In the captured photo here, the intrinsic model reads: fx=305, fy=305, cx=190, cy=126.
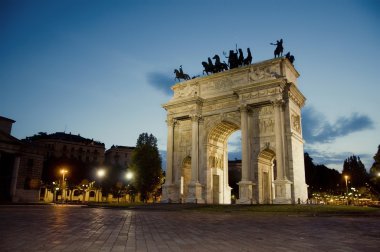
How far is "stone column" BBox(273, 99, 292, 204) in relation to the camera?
26.7 metres

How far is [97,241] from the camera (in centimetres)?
645

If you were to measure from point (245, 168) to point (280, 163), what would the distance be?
11.9ft

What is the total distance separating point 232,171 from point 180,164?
55.0 metres

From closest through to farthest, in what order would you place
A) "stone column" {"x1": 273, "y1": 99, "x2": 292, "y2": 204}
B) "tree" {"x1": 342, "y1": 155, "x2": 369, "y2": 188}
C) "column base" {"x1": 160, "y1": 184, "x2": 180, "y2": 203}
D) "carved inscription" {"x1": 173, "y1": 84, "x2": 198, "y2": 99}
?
"stone column" {"x1": 273, "y1": 99, "x2": 292, "y2": 204} → "column base" {"x1": 160, "y1": 184, "x2": 180, "y2": 203} → "carved inscription" {"x1": 173, "y1": 84, "x2": 198, "y2": 99} → "tree" {"x1": 342, "y1": 155, "x2": 369, "y2": 188}

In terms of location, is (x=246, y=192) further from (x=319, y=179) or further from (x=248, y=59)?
(x=319, y=179)

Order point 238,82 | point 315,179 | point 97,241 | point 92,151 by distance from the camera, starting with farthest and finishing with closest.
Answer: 1. point 92,151
2. point 315,179
3. point 238,82
4. point 97,241

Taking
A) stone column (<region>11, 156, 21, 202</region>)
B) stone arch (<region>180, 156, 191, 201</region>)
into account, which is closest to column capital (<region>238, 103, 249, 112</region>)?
stone arch (<region>180, 156, 191, 201</region>)

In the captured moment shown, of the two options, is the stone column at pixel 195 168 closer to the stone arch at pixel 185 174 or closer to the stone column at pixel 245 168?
the stone arch at pixel 185 174

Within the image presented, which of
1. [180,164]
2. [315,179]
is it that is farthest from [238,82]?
[315,179]

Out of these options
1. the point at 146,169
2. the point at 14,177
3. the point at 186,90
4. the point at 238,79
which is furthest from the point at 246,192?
the point at 14,177

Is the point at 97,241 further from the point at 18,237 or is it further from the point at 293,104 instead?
the point at 293,104

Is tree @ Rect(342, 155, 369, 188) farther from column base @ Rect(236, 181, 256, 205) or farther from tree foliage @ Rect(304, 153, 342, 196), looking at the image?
column base @ Rect(236, 181, 256, 205)

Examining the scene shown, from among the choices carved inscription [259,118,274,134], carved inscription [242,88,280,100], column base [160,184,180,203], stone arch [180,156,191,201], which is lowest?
column base [160,184,180,203]

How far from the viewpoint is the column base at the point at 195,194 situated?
106 ft
